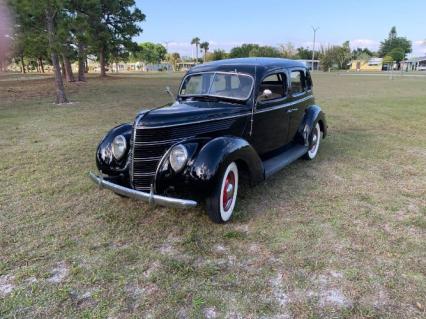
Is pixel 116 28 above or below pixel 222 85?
above

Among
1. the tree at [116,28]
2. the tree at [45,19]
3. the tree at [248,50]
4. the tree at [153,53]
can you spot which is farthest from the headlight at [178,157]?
the tree at [153,53]

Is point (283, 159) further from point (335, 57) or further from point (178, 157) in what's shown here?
point (335, 57)

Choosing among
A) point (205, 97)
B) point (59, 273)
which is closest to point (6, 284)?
point (59, 273)

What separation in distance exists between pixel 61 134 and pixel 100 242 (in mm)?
5224

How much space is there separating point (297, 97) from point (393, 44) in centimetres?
11759

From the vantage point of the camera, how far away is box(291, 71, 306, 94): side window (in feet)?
17.4

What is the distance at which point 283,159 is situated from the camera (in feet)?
15.7

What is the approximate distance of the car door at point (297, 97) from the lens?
5.24 metres

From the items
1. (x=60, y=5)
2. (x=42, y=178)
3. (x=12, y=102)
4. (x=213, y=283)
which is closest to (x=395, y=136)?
(x=213, y=283)

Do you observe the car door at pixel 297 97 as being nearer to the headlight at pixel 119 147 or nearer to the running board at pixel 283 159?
the running board at pixel 283 159

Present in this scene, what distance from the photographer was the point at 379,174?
16.9 ft

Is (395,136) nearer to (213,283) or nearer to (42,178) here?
(213,283)

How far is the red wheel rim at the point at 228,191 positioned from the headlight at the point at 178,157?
54 centimetres

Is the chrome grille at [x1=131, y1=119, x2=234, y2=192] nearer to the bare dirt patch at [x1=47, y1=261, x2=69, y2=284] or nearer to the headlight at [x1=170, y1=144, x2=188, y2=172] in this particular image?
the headlight at [x1=170, y1=144, x2=188, y2=172]
